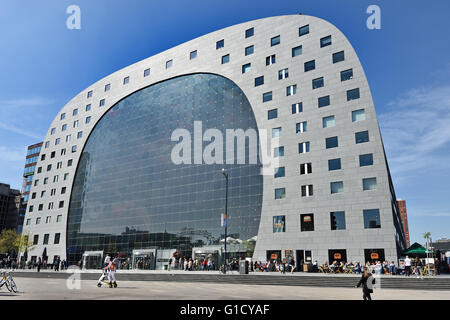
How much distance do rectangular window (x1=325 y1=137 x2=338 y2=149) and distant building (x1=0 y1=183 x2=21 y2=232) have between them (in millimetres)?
126638

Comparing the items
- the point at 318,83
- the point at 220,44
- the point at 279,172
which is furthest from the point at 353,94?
the point at 220,44

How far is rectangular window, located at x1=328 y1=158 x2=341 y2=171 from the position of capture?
39250mm

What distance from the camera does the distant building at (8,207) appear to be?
127875 millimetres

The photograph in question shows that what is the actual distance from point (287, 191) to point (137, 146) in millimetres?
30006

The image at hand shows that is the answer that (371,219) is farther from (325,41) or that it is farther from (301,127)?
(325,41)

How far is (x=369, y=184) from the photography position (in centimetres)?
3703

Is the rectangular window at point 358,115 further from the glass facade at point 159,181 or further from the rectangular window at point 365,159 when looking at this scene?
the glass facade at point 159,181

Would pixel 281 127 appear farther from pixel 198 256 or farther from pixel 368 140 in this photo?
pixel 198 256

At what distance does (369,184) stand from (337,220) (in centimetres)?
535

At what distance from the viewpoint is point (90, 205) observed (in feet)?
205

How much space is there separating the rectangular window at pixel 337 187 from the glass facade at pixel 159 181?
931 cm

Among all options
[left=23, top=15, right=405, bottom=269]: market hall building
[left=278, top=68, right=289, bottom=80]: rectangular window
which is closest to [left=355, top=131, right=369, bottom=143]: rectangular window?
[left=23, top=15, right=405, bottom=269]: market hall building

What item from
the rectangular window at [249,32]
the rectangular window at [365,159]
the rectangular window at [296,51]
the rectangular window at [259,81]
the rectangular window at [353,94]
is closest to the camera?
Answer: the rectangular window at [365,159]

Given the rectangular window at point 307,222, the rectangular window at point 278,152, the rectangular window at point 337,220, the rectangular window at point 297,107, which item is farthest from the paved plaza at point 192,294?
the rectangular window at point 297,107
